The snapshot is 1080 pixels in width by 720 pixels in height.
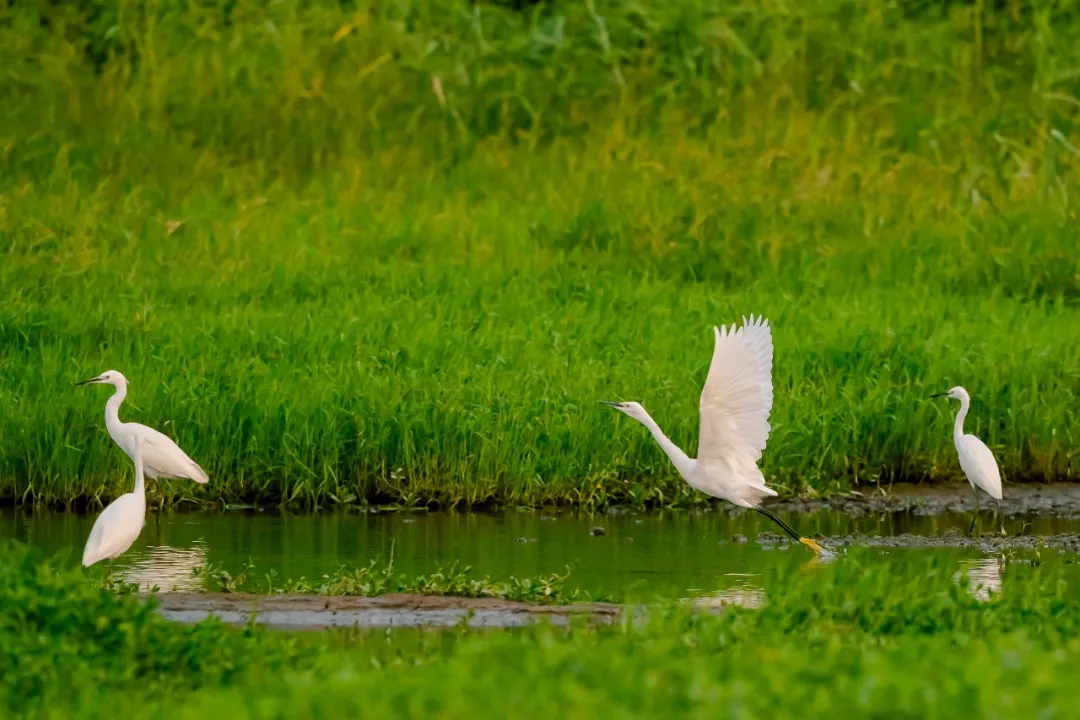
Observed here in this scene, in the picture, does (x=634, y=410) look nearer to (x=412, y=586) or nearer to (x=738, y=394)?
(x=738, y=394)

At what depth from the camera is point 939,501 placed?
11.0m

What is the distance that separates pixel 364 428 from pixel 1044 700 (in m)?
5.95

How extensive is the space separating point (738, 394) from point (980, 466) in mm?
1774

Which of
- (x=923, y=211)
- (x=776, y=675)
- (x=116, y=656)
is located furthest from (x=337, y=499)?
(x=923, y=211)

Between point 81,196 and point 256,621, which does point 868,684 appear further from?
point 81,196

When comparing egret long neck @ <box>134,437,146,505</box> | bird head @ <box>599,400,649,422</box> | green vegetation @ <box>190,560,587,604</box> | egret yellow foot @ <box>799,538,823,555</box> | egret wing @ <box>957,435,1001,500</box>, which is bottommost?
egret yellow foot @ <box>799,538,823,555</box>

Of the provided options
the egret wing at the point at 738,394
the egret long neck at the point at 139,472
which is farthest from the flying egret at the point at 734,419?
the egret long neck at the point at 139,472

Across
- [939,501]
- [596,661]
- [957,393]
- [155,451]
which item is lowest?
[939,501]

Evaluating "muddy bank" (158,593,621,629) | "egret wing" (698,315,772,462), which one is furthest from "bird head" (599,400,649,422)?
"muddy bank" (158,593,621,629)

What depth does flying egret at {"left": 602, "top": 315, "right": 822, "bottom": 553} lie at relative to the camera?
903 cm

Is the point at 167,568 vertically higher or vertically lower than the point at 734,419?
lower

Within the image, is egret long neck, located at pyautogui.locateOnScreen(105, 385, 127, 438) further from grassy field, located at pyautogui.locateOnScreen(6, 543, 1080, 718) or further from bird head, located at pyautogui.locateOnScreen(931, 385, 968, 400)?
bird head, located at pyautogui.locateOnScreen(931, 385, 968, 400)

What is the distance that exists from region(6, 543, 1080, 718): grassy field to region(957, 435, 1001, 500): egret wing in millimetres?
2487

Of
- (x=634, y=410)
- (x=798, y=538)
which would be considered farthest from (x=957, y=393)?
(x=634, y=410)
